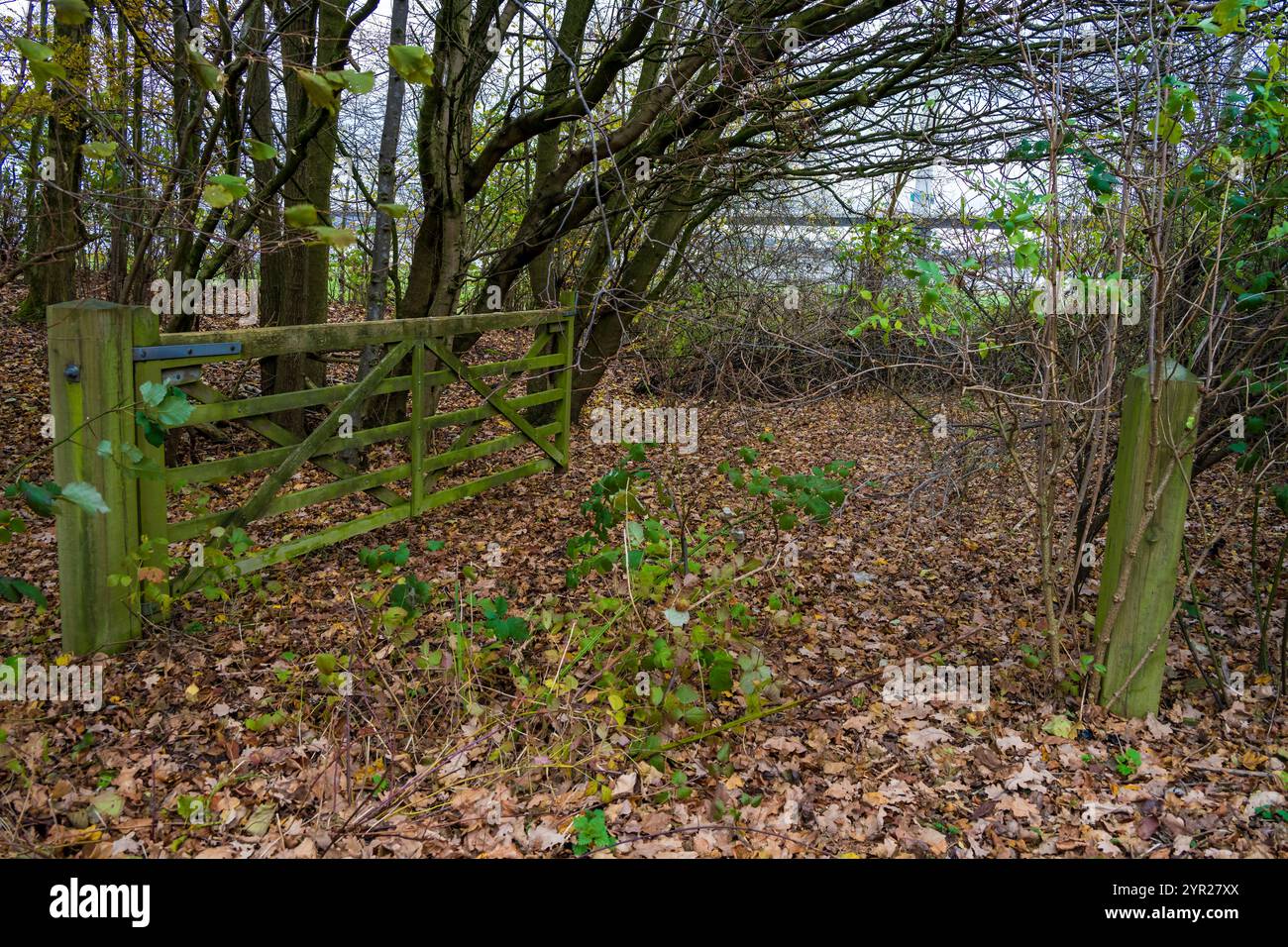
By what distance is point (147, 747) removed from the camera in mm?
3818

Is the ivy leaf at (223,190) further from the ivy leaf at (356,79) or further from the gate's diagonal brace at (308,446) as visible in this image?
the gate's diagonal brace at (308,446)

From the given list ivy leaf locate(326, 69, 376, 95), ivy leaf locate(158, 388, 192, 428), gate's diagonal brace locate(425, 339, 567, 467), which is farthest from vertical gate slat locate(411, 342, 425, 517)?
ivy leaf locate(326, 69, 376, 95)

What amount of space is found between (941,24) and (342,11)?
4.34 metres

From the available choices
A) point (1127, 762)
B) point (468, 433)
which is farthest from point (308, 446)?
point (1127, 762)

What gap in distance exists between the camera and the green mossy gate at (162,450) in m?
4.25

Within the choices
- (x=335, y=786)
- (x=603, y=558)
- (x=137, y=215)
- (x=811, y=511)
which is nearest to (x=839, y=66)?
(x=811, y=511)

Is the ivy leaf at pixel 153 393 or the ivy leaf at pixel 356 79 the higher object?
the ivy leaf at pixel 356 79

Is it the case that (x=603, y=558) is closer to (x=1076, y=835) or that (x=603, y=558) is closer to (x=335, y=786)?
(x=335, y=786)

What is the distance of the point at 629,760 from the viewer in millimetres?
3648

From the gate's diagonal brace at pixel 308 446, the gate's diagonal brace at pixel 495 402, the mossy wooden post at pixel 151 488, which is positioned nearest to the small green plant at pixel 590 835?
the mossy wooden post at pixel 151 488

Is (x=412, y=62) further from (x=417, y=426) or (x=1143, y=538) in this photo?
(x=417, y=426)

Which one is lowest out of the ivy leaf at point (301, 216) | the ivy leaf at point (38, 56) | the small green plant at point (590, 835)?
the small green plant at point (590, 835)

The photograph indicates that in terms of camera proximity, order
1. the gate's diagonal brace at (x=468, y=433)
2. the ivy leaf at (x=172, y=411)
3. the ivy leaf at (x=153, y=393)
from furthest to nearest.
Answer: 1. the gate's diagonal brace at (x=468, y=433)
2. the ivy leaf at (x=172, y=411)
3. the ivy leaf at (x=153, y=393)

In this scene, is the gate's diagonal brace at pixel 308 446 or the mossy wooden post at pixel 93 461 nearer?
the mossy wooden post at pixel 93 461
